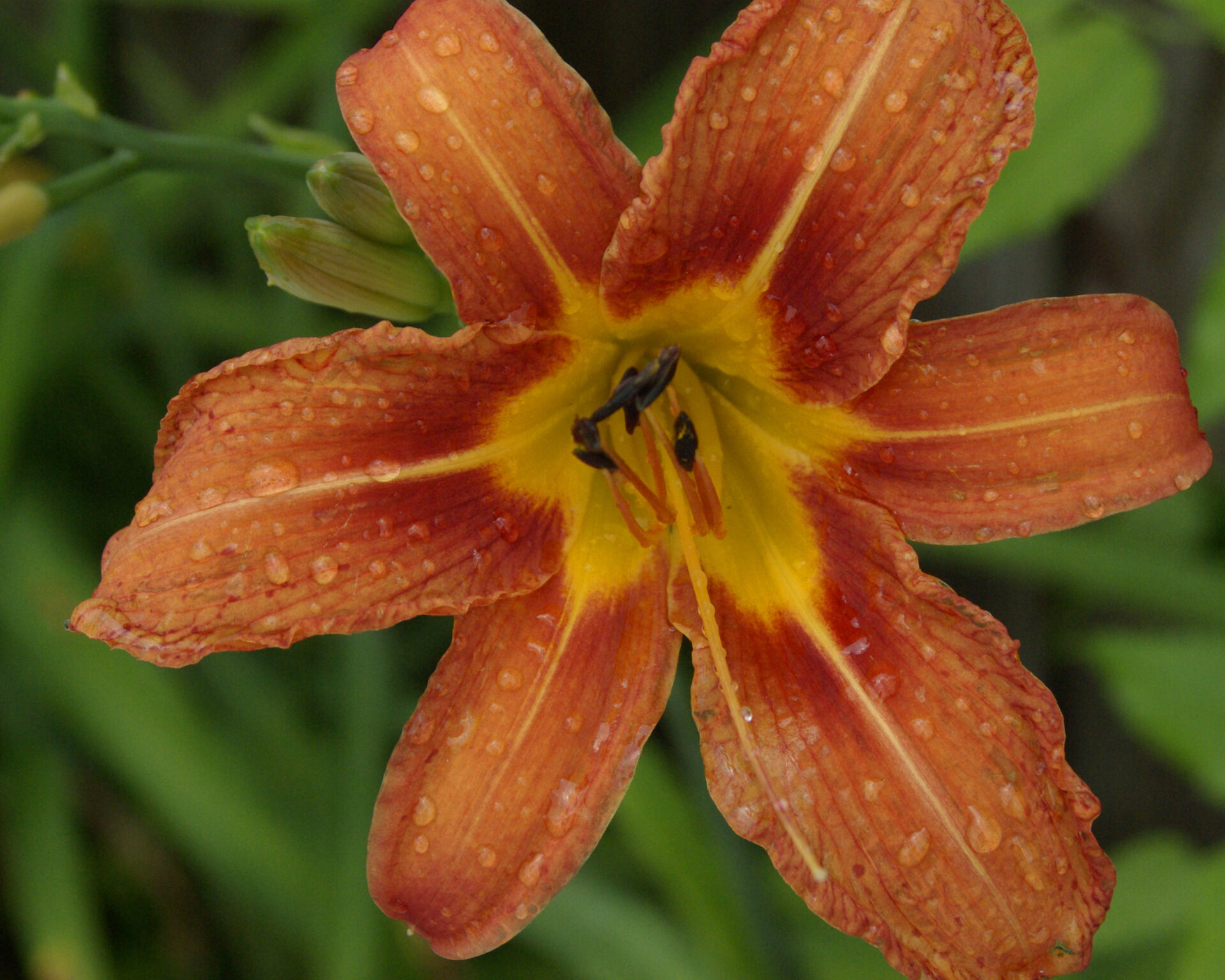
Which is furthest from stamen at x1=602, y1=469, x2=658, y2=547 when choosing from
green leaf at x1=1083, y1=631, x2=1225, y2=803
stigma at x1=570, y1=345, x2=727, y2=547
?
green leaf at x1=1083, y1=631, x2=1225, y2=803

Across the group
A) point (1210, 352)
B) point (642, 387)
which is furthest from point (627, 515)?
point (1210, 352)

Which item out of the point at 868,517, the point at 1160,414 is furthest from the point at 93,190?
the point at 1160,414

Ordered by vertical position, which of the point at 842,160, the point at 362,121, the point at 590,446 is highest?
the point at 362,121

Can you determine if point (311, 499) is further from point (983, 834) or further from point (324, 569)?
point (983, 834)

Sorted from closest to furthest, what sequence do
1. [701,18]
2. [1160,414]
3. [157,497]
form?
[157,497]
[1160,414]
[701,18]

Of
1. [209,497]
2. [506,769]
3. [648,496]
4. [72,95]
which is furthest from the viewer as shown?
[72,95]

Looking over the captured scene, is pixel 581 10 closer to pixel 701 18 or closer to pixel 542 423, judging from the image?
pixel 701 18

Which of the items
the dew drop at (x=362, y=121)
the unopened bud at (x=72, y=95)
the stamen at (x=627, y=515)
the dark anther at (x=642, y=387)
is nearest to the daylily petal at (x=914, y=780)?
the stamen at (x=627, y=515)

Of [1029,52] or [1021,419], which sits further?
[1021,419]
